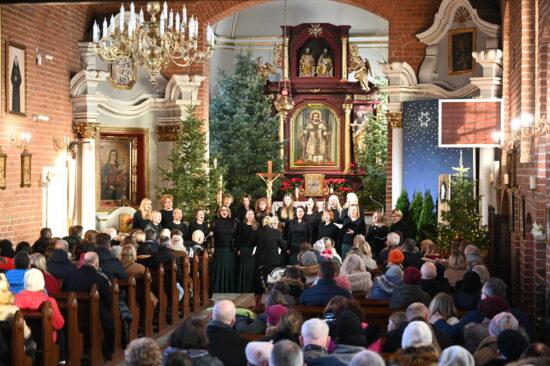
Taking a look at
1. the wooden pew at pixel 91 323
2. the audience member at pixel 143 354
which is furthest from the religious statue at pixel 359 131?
the audience member at pixel 143 354

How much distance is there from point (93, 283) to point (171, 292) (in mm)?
2968

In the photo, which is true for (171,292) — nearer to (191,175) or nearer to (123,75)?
(191,175)

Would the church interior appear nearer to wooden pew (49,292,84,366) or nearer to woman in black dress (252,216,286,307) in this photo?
wooden pew (49,292,84,366)

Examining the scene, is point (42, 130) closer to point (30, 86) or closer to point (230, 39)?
point (30, 86)

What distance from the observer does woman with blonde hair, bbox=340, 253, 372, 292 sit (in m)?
10.7

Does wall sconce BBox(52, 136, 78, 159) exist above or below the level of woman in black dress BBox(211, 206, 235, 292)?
above

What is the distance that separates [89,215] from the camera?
18922mm

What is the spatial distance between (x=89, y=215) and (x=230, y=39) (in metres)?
10.3

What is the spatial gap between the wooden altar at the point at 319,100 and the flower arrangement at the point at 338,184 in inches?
12.1

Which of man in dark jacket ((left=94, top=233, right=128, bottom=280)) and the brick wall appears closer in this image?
man in dark jacket ((left=94, top=233, right=128, bottom=280))

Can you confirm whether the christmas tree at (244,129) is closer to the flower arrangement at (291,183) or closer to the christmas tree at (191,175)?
the flower arrangement at (291,183)

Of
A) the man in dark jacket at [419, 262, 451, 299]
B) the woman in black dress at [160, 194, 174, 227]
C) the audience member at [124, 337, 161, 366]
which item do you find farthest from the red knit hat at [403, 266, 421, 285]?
the woman in black dress at [160, 194, 174, 227]

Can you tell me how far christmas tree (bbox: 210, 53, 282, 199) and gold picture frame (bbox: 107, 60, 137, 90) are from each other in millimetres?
5305

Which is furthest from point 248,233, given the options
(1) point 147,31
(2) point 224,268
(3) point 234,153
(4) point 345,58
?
(4) point 345,58
